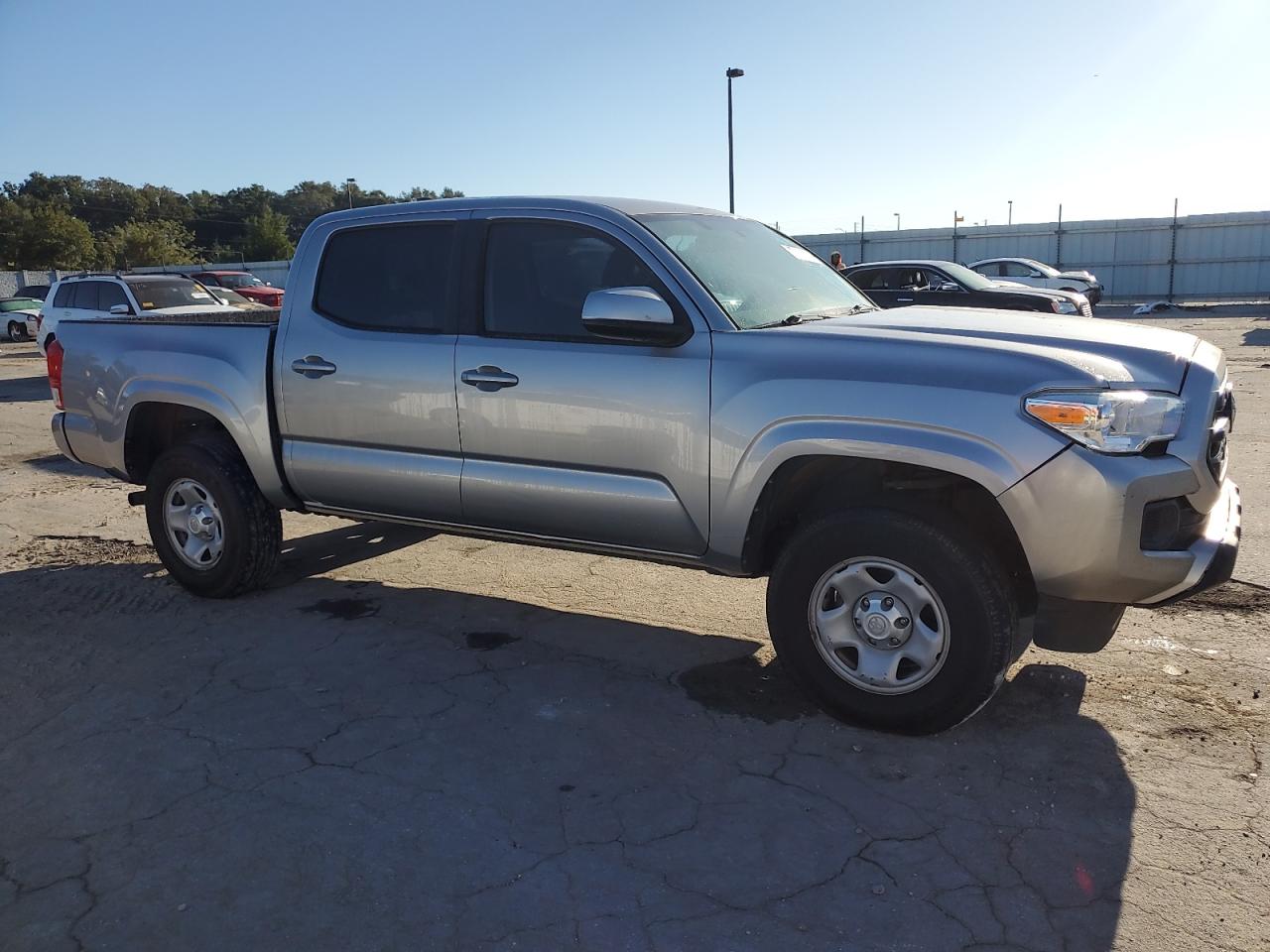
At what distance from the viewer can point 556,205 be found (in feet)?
14.2

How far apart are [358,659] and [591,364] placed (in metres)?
1.73

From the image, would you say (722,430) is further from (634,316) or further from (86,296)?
(86,296)

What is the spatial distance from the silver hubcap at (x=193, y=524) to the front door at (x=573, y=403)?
1647 mm

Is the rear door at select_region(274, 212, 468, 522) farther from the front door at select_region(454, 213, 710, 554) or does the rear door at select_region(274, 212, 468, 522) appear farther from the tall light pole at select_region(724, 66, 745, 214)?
the tall light pole at select_region(724, 66, 745, 214)

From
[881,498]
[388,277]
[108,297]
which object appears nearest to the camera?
[881,498]

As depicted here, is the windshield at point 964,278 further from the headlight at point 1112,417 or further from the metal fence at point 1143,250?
the metal fence at point 1143,250

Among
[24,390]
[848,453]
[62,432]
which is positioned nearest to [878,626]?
[848,453]

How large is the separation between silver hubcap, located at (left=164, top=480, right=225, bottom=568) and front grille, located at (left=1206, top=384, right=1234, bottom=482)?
4.52m

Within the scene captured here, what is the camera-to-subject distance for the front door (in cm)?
387

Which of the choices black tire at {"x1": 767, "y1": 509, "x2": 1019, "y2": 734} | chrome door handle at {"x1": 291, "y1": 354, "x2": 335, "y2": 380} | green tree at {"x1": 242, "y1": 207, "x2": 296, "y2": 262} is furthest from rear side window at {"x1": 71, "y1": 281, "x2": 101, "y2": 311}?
green tree at {"x1": 242, "y1": 207, "x2": 296, "y2": 262}

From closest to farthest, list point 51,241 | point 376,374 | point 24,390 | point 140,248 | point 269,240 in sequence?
point 376,374
point 24,390
point 51,241
point 140,248
point 269,240

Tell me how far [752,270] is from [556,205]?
35.9 inches

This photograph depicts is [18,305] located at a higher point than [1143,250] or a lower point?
lower

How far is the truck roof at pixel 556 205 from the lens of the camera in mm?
4281
